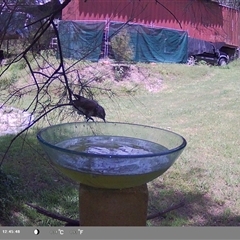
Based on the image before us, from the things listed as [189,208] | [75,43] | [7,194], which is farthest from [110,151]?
[189,208]

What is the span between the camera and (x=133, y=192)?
43.8 inches

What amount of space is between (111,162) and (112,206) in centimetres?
14

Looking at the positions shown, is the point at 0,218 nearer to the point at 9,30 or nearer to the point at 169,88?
the point at 9,30

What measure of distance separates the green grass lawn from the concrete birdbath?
567 millimetres

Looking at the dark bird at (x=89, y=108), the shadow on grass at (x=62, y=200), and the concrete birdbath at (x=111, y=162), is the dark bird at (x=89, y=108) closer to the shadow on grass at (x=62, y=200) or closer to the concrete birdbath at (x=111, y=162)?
the concrete birdbath at (x=111, y=162)

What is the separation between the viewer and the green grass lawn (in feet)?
7.04

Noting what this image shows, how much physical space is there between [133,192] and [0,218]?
109cm

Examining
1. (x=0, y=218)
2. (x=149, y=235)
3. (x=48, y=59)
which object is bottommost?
(x=0, y=218)

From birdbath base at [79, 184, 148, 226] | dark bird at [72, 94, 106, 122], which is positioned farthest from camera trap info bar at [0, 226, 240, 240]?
dark bird at [72, 94, 106, 122]

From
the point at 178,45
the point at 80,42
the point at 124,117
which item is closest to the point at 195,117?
the point at 124,117

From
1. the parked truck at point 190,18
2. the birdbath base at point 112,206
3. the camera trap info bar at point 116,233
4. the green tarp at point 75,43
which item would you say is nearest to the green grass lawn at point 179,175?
the green tarp at point 75,43

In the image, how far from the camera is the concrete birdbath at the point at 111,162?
1018mm

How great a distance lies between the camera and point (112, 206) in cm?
109

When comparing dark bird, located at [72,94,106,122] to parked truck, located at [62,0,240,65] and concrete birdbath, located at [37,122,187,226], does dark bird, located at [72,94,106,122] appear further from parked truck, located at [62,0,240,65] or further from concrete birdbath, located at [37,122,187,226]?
parked truck, located at [62,0,240,65]
